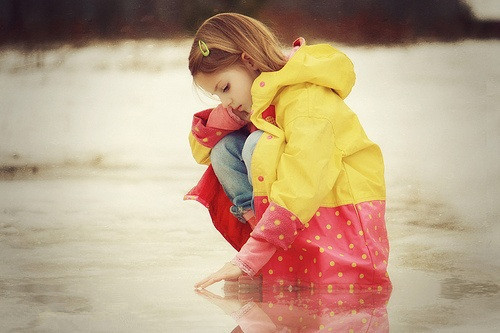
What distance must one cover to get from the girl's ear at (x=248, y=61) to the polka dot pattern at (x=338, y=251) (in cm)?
34

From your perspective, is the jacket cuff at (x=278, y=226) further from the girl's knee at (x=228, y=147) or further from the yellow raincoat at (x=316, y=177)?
the girl's knee at (x=228, y=147)

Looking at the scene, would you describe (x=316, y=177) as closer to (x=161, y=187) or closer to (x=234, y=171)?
(x=234, y=171)

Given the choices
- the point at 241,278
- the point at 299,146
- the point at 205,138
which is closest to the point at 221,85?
the point at 205,138

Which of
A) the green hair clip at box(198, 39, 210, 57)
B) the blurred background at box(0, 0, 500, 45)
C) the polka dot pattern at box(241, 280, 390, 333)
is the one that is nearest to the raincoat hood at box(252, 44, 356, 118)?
the green hair clip at box(198, 39, 210, 57)

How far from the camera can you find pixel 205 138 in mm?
2109

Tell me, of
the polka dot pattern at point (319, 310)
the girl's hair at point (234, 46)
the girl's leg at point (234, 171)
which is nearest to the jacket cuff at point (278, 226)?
the polka dot pattern at point (319, 310)

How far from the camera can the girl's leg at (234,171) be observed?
2.07 metres

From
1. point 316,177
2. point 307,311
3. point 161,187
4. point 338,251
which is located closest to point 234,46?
point 316,177

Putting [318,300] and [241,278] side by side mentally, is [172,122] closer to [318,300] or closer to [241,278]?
[241,278]

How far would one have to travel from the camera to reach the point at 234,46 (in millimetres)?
2027

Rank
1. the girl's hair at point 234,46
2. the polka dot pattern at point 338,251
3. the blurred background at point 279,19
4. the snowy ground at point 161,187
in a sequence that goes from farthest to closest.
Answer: the blurred background at point 279,19, the girl's hair at point 234,46, the polka dot pattern at point 338,251, the snowy ground at point 161,187

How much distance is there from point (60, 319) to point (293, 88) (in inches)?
26.3

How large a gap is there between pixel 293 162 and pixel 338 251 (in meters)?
0.21

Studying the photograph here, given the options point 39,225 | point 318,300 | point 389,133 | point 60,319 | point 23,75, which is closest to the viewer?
point 60,319
